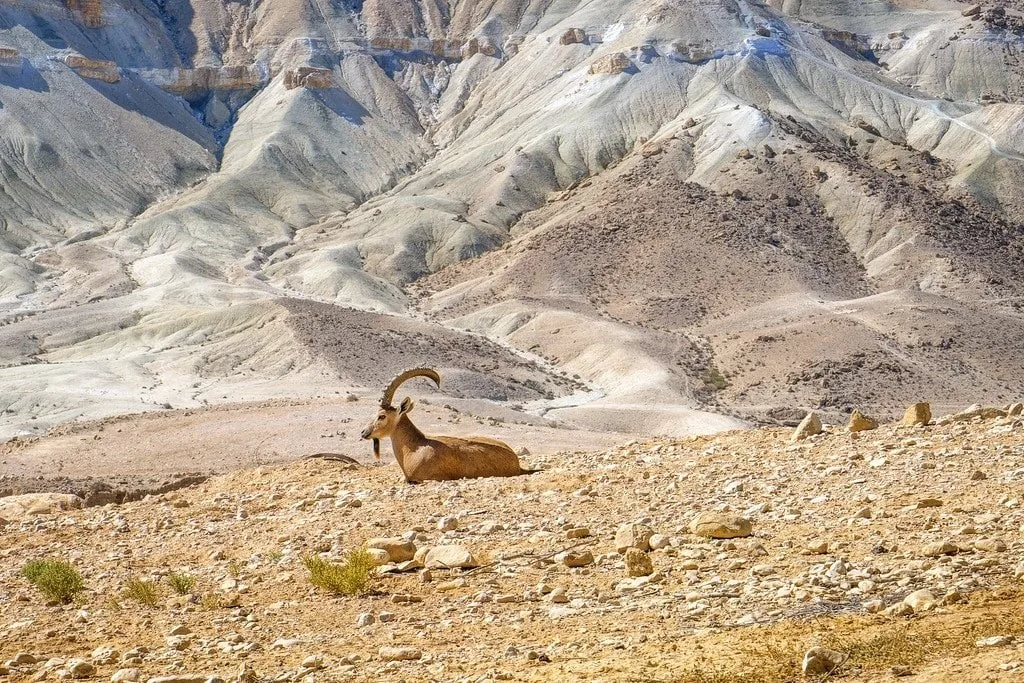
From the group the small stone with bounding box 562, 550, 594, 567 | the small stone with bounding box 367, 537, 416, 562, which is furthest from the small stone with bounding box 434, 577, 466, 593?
the small stone with bounding box 367, 537, 416, 562

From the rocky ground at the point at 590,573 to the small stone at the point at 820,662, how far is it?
0.04 meters

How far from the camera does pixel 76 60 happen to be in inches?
4683

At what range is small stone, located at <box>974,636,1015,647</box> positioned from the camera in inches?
292

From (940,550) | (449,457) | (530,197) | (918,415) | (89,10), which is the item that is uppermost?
(89,10)

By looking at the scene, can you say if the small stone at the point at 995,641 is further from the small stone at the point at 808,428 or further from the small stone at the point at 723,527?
the small stone at the point at 808,428

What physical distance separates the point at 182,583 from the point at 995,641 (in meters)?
6.07

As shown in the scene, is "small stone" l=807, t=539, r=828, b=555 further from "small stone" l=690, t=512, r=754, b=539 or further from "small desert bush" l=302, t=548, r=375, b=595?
Result: "small desert bush" l=302, t=548, r=375, b=595

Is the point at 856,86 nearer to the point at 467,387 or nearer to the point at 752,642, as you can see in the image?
the point at 467,387

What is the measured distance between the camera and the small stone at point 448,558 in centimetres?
1045

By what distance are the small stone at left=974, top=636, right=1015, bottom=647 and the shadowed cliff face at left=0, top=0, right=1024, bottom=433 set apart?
39.9m

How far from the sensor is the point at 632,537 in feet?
34.3

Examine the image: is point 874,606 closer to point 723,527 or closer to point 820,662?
point 820,662

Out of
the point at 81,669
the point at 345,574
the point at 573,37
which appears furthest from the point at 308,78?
the point at 81,669

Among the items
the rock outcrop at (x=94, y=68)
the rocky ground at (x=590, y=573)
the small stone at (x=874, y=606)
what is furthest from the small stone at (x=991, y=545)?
the rock outcrop at (x=94, y=68)
